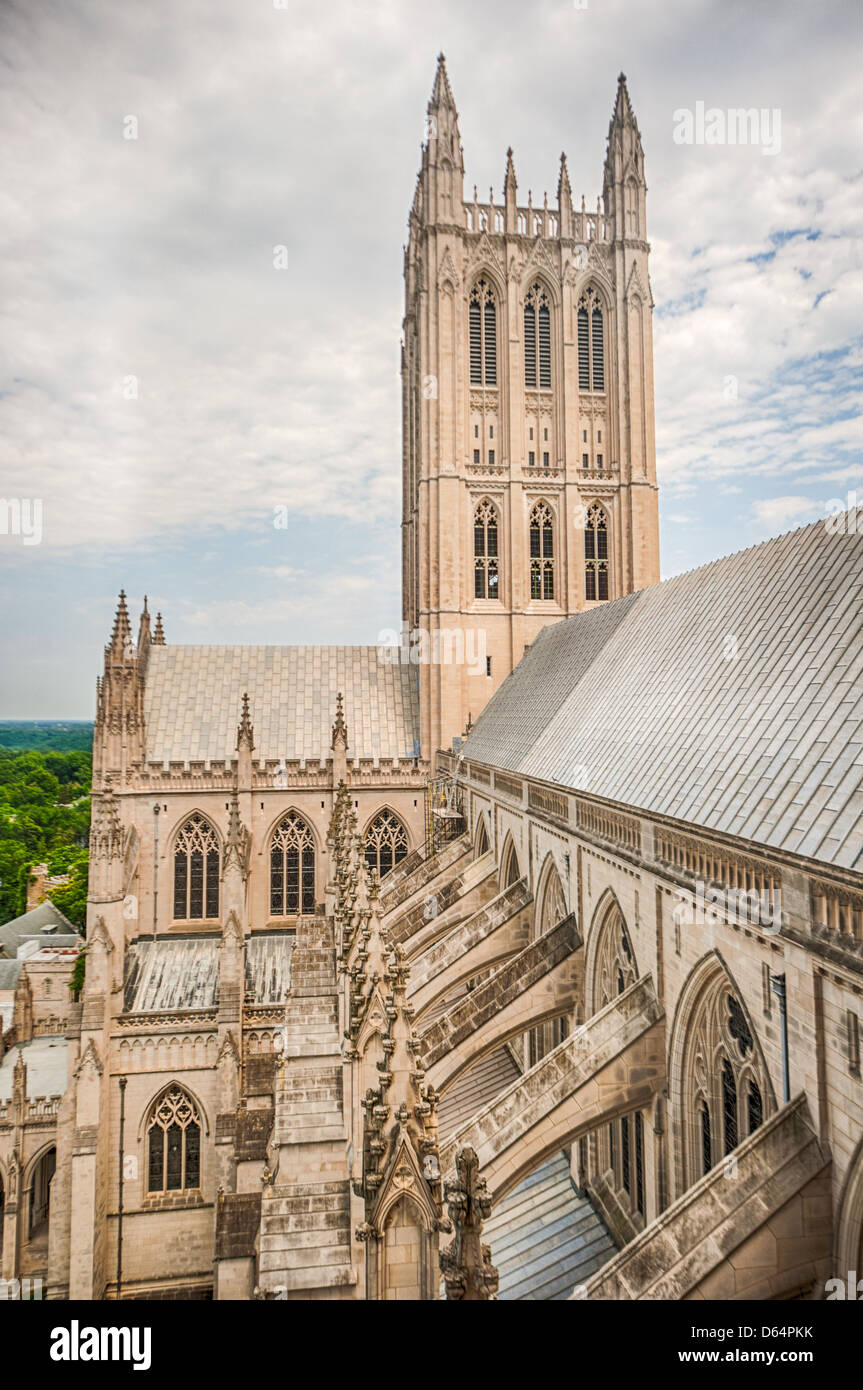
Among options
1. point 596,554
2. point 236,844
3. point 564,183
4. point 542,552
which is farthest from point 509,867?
point 564,183

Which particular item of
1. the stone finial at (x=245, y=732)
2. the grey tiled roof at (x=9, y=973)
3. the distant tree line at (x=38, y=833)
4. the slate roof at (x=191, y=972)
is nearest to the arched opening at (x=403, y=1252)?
the slate roof at (x=191, y=972)

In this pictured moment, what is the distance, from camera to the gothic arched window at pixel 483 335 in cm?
3491

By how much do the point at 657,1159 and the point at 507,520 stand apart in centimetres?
2675

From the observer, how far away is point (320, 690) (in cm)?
3500

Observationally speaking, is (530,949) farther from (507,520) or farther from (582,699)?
(507,520)

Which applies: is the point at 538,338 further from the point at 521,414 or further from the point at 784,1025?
the point at 784,1025

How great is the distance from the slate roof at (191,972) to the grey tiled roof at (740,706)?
12.2 meters

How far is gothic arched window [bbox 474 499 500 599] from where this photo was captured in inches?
1359

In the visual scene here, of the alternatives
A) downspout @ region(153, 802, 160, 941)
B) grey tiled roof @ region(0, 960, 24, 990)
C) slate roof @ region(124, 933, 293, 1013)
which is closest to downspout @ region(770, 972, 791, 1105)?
slate roof @ region(124, 933, 293, 1013)

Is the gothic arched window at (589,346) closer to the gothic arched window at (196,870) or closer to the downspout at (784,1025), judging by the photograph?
the gothic arched window at (196,870)

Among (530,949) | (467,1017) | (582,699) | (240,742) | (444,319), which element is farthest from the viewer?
(444,319)

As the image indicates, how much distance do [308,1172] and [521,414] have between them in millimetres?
29631

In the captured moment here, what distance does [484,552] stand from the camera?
3453 cm

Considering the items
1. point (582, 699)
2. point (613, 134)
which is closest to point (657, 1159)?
point (582, 699)
